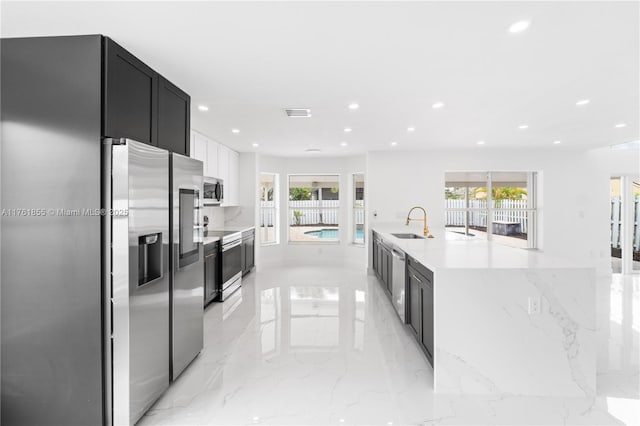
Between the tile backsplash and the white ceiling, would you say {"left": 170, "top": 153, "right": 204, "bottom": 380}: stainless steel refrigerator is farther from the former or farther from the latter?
the tile backsplash

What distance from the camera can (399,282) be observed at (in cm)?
370

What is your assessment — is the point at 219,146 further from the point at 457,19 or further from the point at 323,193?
the point at 457,19

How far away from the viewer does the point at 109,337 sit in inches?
74.9

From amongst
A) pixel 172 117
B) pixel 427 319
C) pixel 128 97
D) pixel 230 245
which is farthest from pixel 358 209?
pixel 128 97

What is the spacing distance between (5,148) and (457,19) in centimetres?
261

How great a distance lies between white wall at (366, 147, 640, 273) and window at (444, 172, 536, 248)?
0.23 metres

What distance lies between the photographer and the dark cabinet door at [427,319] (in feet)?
8.70

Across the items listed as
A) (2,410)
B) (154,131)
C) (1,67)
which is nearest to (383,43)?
(154,131)

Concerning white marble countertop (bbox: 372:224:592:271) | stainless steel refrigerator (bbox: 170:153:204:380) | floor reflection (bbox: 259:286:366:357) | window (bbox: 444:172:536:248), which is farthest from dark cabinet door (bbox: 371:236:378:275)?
stainless steel refrigerator (bbox: 170:153:204:380)

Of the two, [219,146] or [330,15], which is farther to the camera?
[219,146]

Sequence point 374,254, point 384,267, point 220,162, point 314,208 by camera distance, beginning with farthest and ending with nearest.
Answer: point 314,208
point 374,254
point 220,162
point 384,267

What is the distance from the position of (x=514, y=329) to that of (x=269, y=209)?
18.6 feet

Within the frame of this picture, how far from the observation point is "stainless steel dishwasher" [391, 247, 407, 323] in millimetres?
3496

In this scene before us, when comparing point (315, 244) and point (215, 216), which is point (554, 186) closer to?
point (315, 244)
